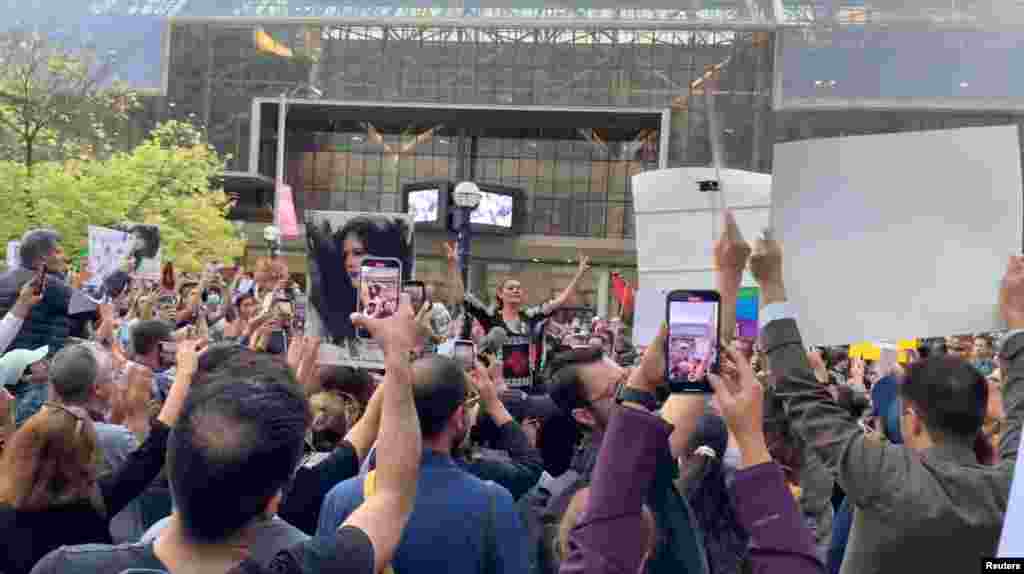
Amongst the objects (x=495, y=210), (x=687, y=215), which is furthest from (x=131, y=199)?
(x=687, y=215)

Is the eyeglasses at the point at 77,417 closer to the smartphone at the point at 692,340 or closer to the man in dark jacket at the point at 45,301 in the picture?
the smartphone at the point at 692,340

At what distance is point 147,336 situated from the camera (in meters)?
6.93

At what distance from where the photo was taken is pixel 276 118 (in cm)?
5138

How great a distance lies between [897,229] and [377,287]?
216 cm

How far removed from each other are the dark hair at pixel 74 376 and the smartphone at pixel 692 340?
2.73 m

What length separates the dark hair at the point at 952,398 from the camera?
10.7 feet

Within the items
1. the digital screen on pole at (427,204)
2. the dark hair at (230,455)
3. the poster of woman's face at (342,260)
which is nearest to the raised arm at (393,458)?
the dark hair at (230,455)

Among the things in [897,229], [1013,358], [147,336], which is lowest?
[147,336]

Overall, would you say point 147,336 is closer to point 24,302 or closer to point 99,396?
point 24,302

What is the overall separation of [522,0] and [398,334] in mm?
46315

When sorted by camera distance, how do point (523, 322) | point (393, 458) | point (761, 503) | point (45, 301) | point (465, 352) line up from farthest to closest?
1. point (523, 322)
2. point (45, 301)
3. point (465, 352)
4. point (761, 503)
5. point (393, 458)

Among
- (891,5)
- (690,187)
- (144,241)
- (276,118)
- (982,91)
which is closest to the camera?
(690,187)

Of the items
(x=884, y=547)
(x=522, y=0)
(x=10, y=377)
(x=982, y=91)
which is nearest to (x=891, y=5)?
(x=982, y=91)

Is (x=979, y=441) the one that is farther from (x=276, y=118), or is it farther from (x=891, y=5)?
(x=276, y=118)
